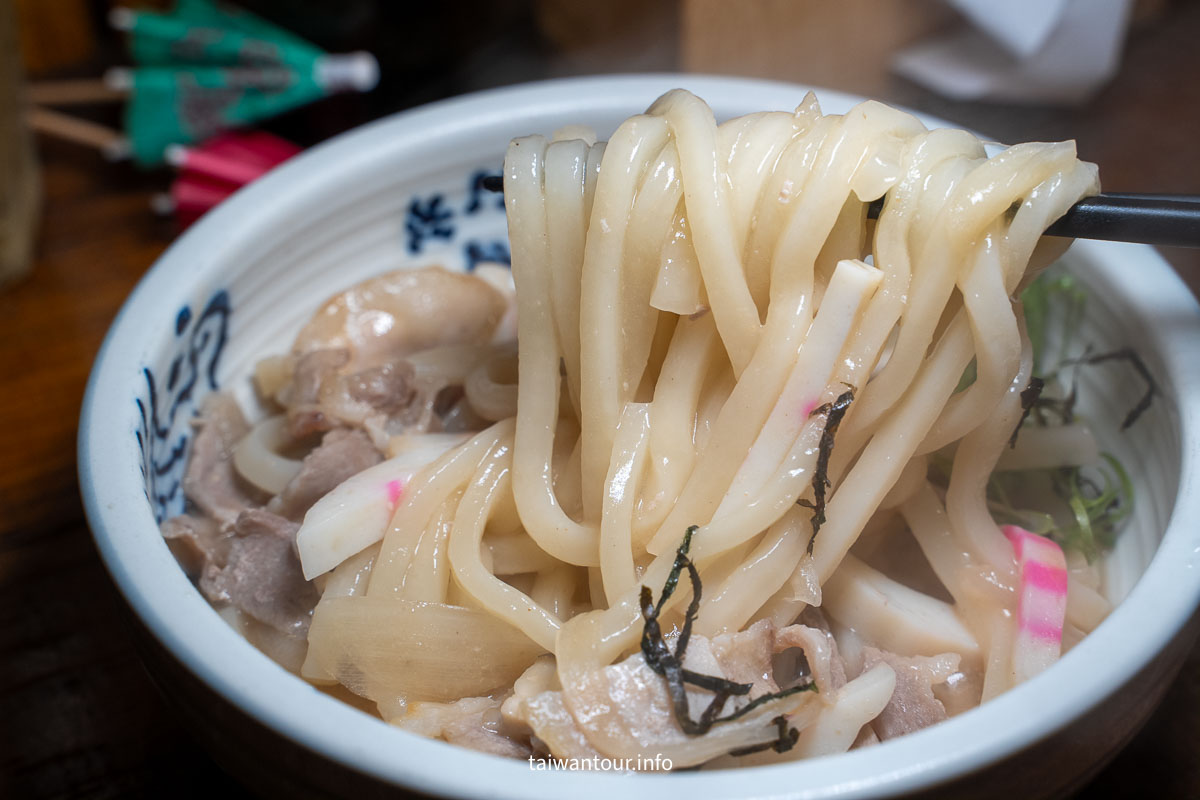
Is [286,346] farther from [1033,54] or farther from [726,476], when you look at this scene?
[1033,54]

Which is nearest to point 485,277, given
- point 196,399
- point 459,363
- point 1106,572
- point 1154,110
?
point 459,363

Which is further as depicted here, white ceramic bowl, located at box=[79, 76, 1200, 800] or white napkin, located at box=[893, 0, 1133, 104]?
white napkin, located at box=[893, 0, 1133, 104]

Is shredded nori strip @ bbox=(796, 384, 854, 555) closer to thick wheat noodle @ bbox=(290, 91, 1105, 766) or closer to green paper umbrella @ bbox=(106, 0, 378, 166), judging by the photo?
thick wheat noodle @ bbox=(290, 91, 1105, 766)

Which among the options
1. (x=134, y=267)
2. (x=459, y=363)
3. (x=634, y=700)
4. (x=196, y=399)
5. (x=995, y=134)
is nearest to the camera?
(x=634, y=700)

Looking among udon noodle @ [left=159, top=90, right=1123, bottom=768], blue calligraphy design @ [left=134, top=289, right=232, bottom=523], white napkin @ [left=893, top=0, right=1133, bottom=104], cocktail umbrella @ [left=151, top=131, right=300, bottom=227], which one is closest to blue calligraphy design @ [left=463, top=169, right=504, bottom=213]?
blue calligraphy design @ [left=134, top=289, right=232, bottom=523]

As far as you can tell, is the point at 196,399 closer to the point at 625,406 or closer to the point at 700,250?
the point at 625,406

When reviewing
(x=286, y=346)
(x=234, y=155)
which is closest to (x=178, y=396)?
(x=286, y=346)

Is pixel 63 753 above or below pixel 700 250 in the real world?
below
